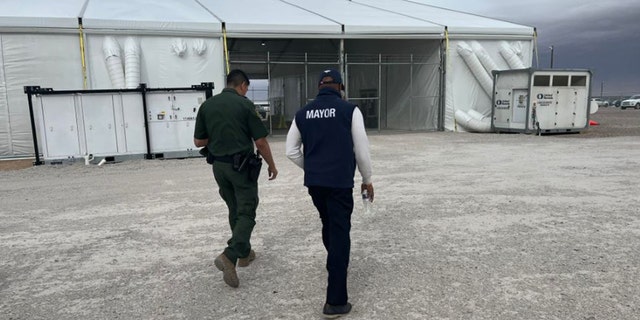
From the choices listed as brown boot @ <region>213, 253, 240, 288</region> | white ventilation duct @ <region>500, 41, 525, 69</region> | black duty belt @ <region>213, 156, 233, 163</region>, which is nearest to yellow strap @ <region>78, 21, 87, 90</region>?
black duty belt @ <region>213, 156, 233, 163</region>

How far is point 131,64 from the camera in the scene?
50.5 ft

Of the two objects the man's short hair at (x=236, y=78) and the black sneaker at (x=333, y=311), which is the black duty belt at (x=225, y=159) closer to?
the man's short hair at (x=236, y=78)

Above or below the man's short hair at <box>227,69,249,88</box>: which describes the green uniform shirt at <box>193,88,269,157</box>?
below

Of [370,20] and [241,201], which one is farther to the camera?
[370,20]

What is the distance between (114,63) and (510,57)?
16922 mm

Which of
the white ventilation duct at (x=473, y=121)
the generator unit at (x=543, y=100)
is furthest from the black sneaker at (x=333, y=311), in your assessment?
the white ventilation duct at (x=473, y=121)

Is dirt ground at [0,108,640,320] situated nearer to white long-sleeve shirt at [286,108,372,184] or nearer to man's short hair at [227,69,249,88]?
white long-sleeve shirt at [286,108,372,184]

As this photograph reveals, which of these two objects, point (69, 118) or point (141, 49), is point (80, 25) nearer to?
point (141, 49)

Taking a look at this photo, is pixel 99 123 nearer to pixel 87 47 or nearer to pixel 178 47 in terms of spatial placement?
pixel 87 47

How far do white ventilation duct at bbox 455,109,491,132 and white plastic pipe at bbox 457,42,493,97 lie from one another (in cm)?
125

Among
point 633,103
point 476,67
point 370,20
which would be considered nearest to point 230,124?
point 370,20

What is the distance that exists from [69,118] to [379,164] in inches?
323

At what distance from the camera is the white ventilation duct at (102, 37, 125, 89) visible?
15258mm

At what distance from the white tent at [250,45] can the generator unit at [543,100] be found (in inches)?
75.3
